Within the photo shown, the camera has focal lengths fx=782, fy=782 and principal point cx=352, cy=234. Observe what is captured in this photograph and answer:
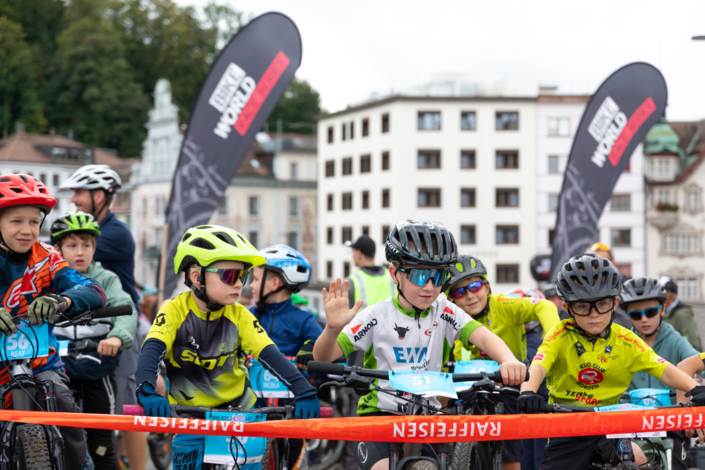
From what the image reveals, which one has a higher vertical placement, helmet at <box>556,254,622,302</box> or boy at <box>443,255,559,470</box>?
helmet at <box>556,254,622,302</box>

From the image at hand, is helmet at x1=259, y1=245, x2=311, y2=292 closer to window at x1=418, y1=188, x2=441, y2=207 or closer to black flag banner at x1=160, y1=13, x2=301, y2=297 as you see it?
black flag banner at x1=160, y1=13, x2=301, y2=297

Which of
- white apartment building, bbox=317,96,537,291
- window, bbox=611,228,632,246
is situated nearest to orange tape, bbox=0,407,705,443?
white apartment building, bbox=317,96,537,291

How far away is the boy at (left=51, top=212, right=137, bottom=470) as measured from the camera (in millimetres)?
6059

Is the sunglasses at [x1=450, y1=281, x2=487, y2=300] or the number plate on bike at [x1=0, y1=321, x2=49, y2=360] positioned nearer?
the number plate on bike at [x1=0, y1=321, x2=49, y2=360]

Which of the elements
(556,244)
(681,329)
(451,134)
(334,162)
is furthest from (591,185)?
(334,162)

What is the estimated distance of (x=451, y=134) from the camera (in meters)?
68.0

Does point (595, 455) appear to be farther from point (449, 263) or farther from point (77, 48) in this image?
point (77, 48)

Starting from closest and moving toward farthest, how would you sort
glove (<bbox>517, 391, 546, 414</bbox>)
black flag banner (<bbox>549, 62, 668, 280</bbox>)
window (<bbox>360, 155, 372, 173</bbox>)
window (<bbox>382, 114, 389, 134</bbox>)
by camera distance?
glove (<bbox>517, 391, 546, 414</bbox>)
black flag banner (<bbox>549, 62, 668, 280</bbox>)
window (<bbox>382, 114, 389, 134</bbox>)
window (<bbox>360, 155, 372, 173</bbox>)

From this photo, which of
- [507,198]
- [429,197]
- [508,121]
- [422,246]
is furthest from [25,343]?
[508,121]

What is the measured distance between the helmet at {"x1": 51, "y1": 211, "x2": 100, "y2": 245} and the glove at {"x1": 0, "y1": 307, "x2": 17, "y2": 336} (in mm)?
2007

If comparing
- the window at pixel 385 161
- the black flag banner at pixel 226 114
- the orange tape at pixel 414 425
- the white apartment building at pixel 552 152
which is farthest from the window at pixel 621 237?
the orange tape at pixel 414 425

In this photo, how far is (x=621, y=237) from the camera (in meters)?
70.7

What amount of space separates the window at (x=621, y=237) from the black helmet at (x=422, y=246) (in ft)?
228

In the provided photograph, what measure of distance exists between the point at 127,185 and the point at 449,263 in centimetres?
7599
